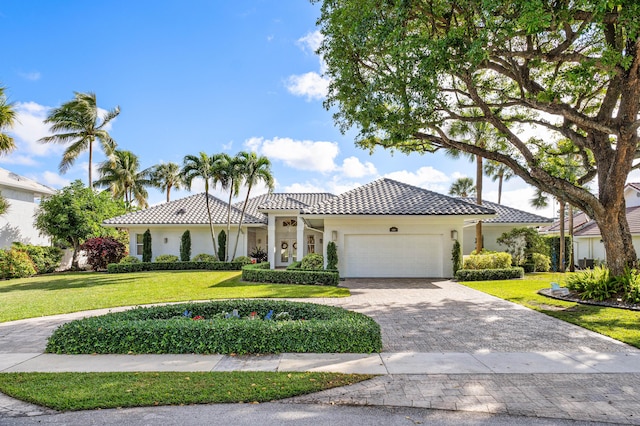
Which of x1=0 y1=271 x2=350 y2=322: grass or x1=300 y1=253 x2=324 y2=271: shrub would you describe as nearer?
x1=0 y1=271 x2=350 y2=322: grass

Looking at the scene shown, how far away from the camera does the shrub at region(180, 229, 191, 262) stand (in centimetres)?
2303

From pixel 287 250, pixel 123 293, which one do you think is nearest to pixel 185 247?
pixel 287 250

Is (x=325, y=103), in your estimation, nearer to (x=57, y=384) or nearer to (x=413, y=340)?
(x=413, y=340)

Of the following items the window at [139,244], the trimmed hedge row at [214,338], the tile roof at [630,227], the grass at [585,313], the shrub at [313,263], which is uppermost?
the tile roof at [630,227]

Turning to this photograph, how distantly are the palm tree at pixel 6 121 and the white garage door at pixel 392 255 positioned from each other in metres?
16.5

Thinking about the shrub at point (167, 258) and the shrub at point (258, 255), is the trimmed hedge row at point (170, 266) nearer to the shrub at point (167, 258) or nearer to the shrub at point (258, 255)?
the shrub at point (167, 258)

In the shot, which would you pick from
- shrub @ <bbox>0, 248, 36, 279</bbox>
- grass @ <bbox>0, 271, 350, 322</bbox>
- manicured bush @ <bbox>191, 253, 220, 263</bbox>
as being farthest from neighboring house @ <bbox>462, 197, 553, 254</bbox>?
shrub @ <bbox>0, 248, 36, 279</bbox>

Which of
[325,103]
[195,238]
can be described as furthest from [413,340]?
[195,238]

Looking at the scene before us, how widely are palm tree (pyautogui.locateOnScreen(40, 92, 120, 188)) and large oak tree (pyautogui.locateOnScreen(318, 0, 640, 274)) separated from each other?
22.8 meters

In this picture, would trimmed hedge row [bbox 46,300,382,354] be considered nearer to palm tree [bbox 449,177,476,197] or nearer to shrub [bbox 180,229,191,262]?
shrub [bbox 180,229,191,262]

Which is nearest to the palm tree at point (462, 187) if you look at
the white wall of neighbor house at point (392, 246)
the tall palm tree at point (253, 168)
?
the white wall of neighbor house at point (392, 246)

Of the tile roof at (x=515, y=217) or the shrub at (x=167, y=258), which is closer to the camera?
the shrub at (x=167, y=258)

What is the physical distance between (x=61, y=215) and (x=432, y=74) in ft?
76.9

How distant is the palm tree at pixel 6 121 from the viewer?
53.3ft
